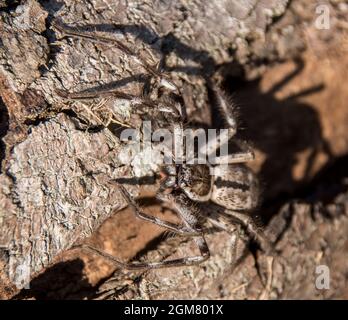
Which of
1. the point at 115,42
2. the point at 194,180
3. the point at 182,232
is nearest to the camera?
the point at 115,42

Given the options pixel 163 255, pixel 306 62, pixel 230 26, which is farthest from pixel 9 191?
pixel 306 62

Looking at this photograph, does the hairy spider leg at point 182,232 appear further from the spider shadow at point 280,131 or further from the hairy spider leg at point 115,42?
the spider shadow at point 280,131

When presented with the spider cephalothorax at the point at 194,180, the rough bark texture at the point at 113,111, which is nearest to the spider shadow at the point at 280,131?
the rough bark texture at the point at 113,111

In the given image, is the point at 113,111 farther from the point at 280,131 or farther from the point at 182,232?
the point at 280,131

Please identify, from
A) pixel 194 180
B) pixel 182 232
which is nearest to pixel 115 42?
pixel 194 180

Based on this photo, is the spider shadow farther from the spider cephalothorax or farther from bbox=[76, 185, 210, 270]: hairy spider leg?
bbox=[76, 185, 210, 270]: hairy spider leg

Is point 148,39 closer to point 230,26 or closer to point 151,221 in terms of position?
point 230,26
